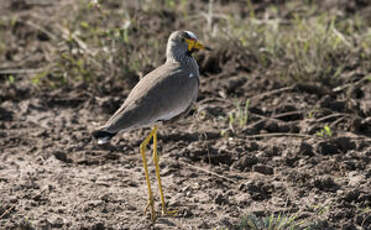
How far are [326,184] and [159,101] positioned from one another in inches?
54.6

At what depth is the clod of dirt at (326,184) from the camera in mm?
4423

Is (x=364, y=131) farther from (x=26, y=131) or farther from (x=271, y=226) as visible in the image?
(x=26, y=131)

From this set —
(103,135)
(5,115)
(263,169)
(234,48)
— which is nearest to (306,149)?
(263,169)

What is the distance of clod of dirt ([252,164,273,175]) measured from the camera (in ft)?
15.7

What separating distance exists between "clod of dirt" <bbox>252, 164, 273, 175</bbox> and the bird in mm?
800

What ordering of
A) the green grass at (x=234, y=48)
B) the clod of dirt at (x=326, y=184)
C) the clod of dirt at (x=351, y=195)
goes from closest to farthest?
the clod of dirt at (x=351, y=195), the clod of dirt at (x=326, y=184), the green grass at (x=234, y=48)

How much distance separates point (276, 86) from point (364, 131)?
3.65 ft

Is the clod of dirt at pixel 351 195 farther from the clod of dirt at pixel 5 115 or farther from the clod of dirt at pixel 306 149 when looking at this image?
the clod of dirt at pixel 5 115

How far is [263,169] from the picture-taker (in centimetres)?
479

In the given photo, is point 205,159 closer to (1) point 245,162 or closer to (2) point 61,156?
(1) point 245,162

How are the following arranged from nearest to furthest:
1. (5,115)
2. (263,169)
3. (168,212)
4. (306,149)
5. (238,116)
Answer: (168,212), (263,169), (306,149), (238,116), (5,115)

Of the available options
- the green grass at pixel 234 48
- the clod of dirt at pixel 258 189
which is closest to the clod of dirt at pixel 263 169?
the clod of dirt at pixel 258 189

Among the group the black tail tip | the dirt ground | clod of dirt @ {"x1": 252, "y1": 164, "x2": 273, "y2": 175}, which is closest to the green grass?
the dirt ground

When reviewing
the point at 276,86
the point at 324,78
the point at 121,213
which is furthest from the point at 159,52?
the point at 121,213
